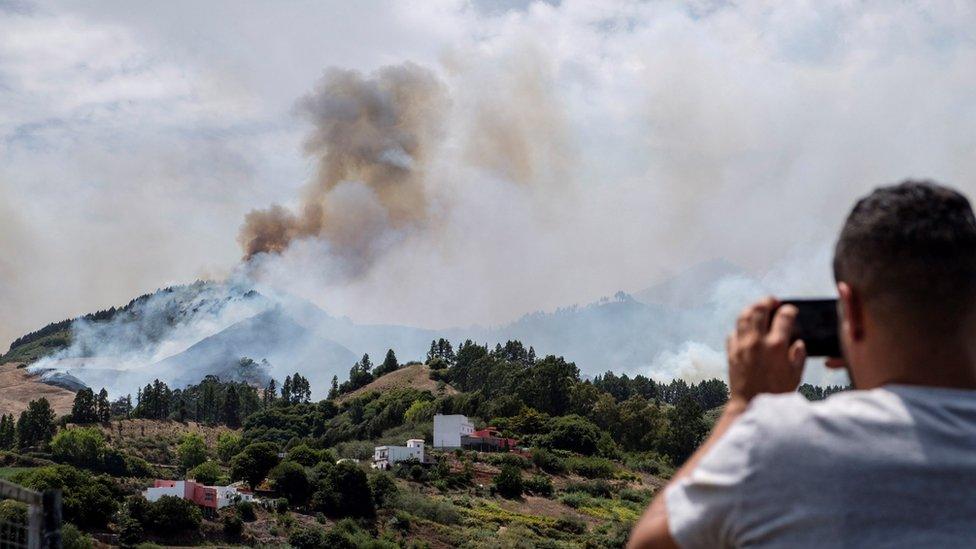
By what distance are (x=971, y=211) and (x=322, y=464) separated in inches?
2639

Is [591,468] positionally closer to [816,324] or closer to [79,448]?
[79,448]

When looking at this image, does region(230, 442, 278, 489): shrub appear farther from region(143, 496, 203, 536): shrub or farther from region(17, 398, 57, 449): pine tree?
region(17, 398, 57, 449): pine tree

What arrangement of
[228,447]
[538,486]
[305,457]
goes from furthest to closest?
1. [228,447]
2. [538,486]
3. [305,457]

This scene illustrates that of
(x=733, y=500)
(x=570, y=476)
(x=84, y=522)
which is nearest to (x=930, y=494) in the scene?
(x=733, y=500)

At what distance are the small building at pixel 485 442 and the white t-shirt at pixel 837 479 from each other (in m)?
93.0

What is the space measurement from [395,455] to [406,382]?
65008 millimetres

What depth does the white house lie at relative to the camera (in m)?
96.4

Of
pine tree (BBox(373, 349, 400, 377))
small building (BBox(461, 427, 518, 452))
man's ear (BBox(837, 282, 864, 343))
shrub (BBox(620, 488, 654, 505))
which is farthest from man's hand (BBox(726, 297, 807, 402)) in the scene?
pine tree (BBox(373, 349, 400, 377))

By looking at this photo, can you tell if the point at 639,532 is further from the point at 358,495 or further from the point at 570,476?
the point at 570,476

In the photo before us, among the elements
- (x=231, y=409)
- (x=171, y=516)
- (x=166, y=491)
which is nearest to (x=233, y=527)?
(x=171, y=516)

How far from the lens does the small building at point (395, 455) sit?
81.9 meters

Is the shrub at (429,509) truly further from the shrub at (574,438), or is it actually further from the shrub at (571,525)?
the shrub at (574,438)

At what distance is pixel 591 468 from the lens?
88.0 meters

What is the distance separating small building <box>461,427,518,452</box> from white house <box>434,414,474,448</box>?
60 cm
